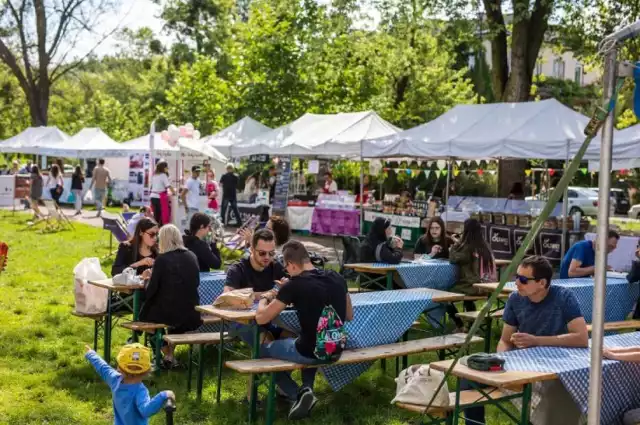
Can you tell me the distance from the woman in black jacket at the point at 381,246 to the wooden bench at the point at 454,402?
15.0 ft

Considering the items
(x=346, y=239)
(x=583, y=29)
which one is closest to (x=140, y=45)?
(x=583, y=29)

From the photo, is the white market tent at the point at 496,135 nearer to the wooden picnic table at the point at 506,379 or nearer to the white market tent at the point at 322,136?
the white market tent at the point at 322,136

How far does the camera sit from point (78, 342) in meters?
8.86

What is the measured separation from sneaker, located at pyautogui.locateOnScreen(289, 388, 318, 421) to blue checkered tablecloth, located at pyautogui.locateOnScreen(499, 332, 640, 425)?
1.51 m

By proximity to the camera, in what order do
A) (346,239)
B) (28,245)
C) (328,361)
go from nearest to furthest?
1. (328,361)
2. (346,239)
3. (28,245)

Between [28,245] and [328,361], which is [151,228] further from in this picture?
[28,245]

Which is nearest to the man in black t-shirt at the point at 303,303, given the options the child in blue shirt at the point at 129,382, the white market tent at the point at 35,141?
the child in blue shirt at the point at 129,382

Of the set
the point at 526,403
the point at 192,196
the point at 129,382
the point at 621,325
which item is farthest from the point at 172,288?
the point at 192,196

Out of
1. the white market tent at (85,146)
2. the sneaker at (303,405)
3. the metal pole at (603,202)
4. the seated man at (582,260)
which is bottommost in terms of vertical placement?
the sneaker at (303,405)

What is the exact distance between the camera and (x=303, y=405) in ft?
20.4

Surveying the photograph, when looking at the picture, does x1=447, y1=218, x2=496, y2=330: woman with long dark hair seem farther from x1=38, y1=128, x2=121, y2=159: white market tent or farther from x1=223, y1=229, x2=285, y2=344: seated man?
x1=38, y1=128, x2=121, y2=159: white market tent

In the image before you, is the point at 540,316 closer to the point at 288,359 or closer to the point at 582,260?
the point at 288,359

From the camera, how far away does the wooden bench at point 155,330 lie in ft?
24.1

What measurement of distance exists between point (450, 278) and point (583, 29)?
621 inches
